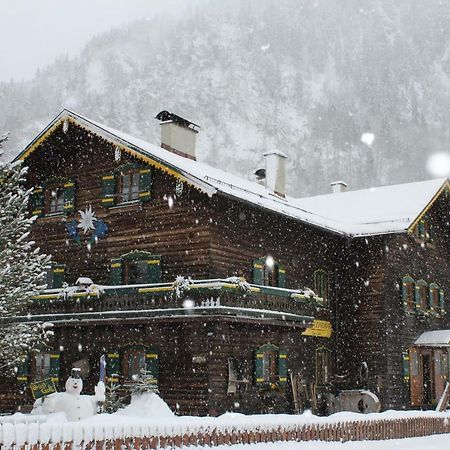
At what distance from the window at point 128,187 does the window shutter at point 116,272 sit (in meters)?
2.27

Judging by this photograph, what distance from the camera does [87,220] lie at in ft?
93.9

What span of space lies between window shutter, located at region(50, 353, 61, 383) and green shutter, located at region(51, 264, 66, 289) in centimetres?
288

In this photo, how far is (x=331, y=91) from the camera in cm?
19712

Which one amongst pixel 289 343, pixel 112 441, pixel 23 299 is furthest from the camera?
pixel 289 343

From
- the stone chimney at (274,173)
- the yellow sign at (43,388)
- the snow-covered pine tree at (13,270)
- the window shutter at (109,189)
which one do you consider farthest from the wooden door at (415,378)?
the snow-covered pine tree at (13,270)

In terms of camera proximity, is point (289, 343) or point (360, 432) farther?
point (289, 343)

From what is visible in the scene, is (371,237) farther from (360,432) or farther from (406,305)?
(360,432)

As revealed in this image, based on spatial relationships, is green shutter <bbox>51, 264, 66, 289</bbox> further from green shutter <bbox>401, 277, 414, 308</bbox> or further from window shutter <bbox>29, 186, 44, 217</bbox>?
green shutter <bbox>401, 277, 414, 308</bbox>

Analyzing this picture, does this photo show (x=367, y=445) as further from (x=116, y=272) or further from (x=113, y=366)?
(x=116, y=272)

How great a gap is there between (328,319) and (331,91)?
560 ft

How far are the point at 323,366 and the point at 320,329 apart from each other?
1.58 meters

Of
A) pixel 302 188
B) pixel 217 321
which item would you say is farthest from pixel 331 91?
pixel 217 321

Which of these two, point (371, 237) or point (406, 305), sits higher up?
point (371, 237)

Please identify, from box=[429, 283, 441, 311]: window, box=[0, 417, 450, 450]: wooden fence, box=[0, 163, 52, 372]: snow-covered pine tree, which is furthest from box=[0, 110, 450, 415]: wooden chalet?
box=[0, 417, 450, 450]: wooden fence
